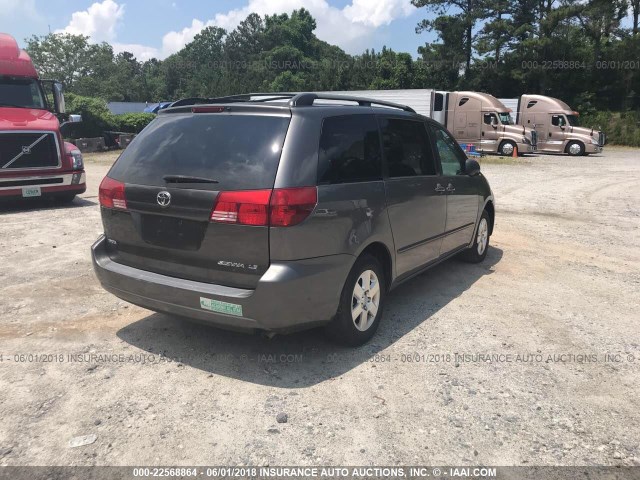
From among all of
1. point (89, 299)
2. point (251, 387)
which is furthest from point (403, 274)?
point (89, 299)

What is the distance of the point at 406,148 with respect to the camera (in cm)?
473

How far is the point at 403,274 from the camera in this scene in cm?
463

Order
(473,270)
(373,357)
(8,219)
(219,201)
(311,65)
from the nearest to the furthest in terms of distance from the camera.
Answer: (219,201), (373,357), (473,270), (8,219), (311,65)

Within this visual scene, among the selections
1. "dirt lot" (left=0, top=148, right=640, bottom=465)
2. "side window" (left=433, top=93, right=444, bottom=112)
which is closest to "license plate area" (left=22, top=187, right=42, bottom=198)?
"dirt lot" (left=0, top=148, right=640, bottom=465)

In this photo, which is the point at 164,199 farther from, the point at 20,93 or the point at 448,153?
the point at 20,93

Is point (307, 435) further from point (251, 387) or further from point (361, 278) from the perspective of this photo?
point (361, 278)

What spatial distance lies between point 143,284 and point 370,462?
6.70 feet

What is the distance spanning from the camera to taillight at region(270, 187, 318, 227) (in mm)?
3314

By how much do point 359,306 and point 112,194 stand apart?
2.11 m

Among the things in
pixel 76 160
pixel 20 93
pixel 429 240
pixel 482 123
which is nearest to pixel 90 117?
pixel 20 93

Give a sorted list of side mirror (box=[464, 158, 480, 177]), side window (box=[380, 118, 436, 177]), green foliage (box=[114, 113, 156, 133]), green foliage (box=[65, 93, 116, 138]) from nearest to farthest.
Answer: side window (box=[380, 118, 436, 177]) < side mirror (box=[464, 158, 480, 177]) < green foliage (box=[65, 93, 116, 138]) < green foliage (box=[114, 113, 156, 133])

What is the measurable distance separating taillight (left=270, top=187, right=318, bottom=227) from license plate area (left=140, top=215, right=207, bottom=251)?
1.73 feet

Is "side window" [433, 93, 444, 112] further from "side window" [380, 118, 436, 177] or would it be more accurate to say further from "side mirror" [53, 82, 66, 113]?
"side window" [380, 118, 436, 177]

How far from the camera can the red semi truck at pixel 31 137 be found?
9602 millimetres
